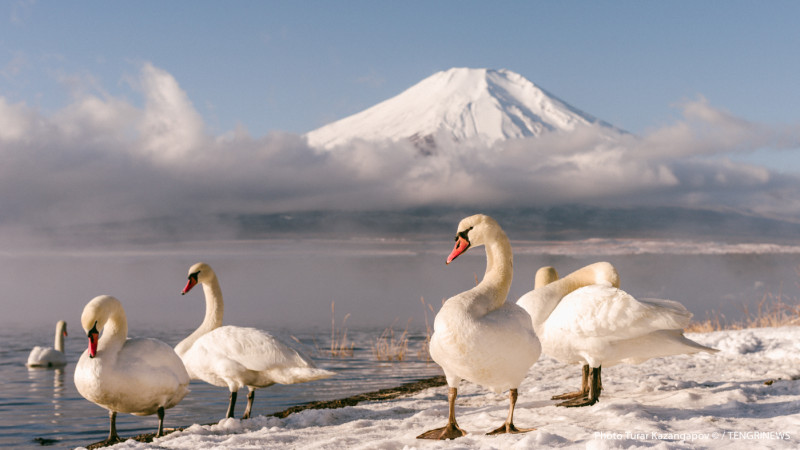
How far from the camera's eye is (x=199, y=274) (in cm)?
941

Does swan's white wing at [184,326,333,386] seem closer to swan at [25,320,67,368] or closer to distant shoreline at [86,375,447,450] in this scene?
distant shoreline at [86,375,447,450]

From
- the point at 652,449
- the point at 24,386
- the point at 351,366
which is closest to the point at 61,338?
the point at 24,386

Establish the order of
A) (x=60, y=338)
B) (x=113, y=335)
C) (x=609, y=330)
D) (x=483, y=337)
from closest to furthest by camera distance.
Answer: (x=483, y=337) → (x=609, y=330) → (x=113, y=335) → (x=60, y=338)

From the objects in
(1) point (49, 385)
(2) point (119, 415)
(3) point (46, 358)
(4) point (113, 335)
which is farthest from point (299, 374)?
(3) point (46, 358)

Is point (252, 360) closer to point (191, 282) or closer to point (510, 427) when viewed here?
point (191, 282)

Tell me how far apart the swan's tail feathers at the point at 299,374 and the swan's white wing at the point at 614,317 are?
8.30 feet

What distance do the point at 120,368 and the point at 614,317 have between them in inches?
195

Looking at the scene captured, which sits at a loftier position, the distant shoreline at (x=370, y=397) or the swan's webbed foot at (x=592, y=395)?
the swan's webbed foot at (x=592, y=395)

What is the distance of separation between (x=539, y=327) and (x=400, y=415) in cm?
186

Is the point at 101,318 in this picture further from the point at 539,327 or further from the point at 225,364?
the point at 539,327

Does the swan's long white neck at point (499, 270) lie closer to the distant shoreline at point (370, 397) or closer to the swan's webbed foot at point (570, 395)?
the swan's webbed foot at point (570, 395)

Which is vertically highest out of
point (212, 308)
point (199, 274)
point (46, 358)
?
point (199, 274)

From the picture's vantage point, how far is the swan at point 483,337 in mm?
5336

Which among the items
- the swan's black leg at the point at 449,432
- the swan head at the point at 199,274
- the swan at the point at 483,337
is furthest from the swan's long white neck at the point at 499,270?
the swan head at the point at 199,274
